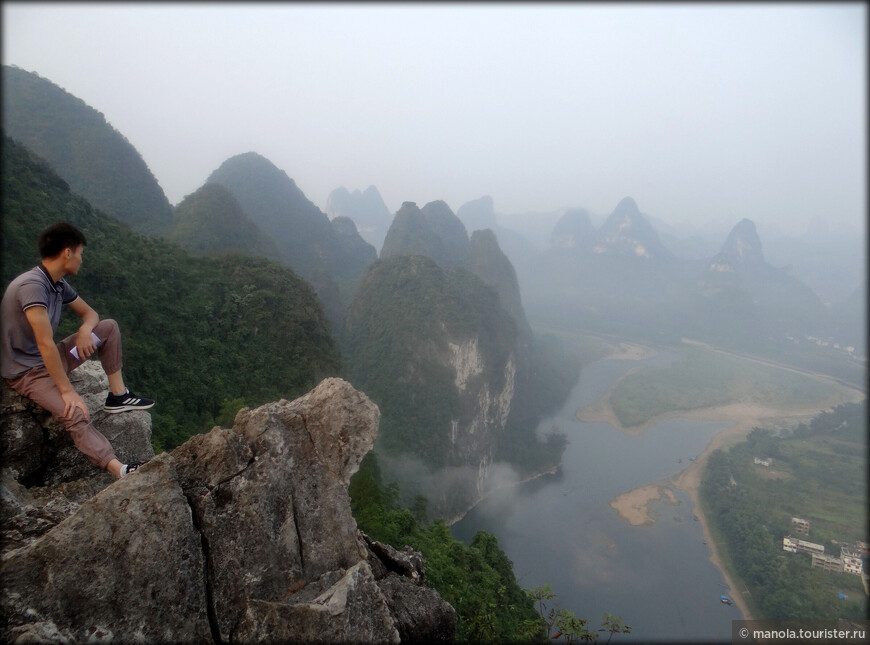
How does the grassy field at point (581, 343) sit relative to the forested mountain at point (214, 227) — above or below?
below

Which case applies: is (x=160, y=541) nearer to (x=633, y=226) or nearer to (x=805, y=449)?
(x=805, y=449)

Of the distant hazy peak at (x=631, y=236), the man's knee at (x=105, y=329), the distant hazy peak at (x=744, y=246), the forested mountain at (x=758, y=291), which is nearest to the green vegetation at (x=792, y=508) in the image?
the man's knee at (x=105, y=329)

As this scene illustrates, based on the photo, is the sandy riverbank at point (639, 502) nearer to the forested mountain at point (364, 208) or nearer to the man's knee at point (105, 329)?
the man's knee at point (105, 329)

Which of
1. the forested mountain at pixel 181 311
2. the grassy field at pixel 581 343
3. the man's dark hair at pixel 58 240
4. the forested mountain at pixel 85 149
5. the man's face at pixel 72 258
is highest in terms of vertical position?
the forested mountain at pixel 85 149

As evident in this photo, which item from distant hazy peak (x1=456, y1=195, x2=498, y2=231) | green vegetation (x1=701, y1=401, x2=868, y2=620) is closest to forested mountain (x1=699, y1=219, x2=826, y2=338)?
green vegetation (x1=701, y1=401, x2=868, y2=620)

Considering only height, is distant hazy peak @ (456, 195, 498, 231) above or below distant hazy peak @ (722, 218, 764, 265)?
above

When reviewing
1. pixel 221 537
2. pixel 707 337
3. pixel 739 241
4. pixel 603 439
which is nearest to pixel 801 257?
pixel 739 241

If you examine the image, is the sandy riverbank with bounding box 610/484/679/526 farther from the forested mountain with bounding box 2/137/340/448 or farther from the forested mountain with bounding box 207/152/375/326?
the forested mountain with bounding box 207/152/375/326
